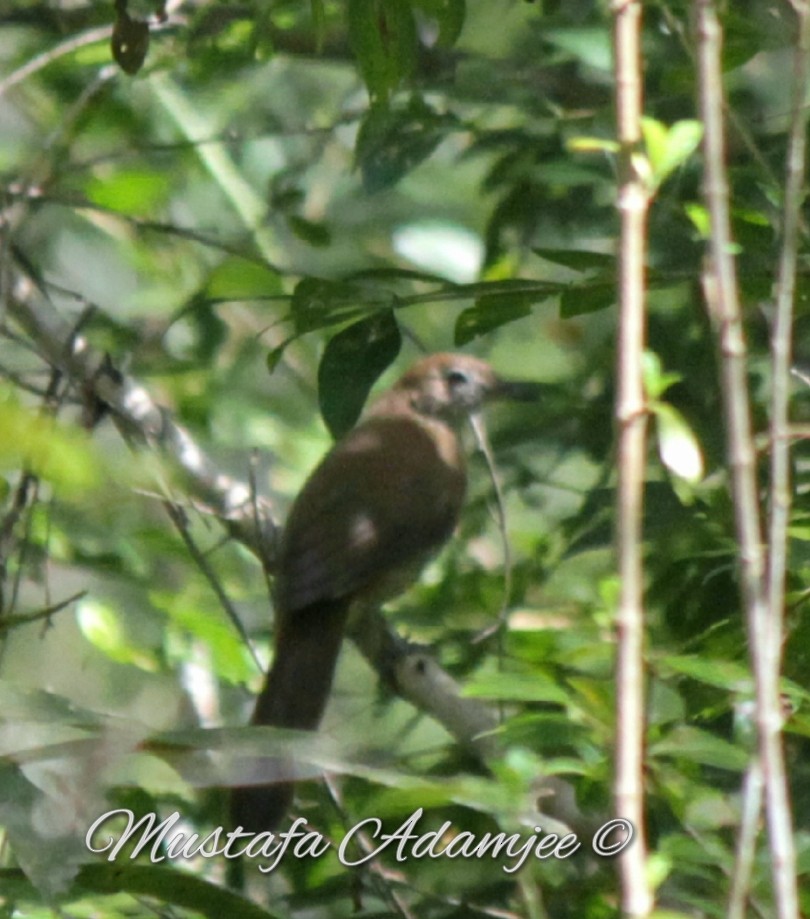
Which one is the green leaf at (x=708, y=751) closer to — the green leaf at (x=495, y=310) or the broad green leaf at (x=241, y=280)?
the green leaf at (x=495, y=310)

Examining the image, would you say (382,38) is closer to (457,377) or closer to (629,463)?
(629,463)

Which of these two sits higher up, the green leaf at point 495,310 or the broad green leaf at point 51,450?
the green leaf at point 495,310

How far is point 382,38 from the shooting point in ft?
9.05

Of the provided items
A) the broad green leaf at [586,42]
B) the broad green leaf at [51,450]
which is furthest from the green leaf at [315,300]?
the broad green leaf at [51,450]

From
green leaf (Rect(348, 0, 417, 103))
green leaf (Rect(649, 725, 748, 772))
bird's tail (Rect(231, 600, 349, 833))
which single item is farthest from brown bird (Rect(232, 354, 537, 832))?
green leaf (Rect(348, 0, 417, 103))

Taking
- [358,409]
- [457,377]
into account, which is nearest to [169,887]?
[358,409]

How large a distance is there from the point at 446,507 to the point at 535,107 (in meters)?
1.42

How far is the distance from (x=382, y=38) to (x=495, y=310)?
0.55 metres

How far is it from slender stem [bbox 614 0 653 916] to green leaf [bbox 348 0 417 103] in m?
1.14

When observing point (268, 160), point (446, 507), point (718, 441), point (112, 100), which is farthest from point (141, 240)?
point (718, 441)

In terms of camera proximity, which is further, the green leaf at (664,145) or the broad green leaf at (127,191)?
the broad green leaf at (127,191)

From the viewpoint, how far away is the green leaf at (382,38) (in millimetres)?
2721

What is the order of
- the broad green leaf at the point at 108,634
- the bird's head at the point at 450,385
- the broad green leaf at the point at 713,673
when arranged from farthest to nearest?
the bird's head at the point at 450,385, the broad green leaf at the point at 108,634, the broad green leaf at the point at 713,673

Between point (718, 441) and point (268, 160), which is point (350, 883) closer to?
point (718, 441)
